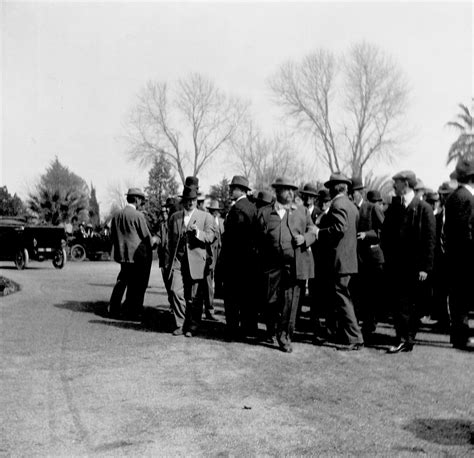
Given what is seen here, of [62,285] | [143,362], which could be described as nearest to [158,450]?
[143,362]

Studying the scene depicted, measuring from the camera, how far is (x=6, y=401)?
222 inches

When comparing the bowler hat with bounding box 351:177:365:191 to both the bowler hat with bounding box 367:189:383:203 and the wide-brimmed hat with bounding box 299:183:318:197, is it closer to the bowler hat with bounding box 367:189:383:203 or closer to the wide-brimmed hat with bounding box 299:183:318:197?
the bowler hat with bounding box 367:189:383:203

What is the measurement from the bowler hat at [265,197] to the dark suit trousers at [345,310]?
123 centimetres

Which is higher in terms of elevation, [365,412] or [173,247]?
[173,247]

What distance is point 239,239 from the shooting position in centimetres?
891

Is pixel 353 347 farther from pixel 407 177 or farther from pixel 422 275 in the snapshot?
pixel 407 177

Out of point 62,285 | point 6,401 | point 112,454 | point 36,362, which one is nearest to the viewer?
point 112,454

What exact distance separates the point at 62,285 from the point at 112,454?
12.5 m

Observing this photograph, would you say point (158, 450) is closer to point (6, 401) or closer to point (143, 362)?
point (6, 401)

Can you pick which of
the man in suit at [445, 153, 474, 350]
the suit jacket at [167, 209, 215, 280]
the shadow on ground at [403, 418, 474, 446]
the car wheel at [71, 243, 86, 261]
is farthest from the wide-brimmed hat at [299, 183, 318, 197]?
the car wheel at [71, 243, 86, 261]

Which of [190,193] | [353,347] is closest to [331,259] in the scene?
[353,347]

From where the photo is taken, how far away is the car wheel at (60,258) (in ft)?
78.4

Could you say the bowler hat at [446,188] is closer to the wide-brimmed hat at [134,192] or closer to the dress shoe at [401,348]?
the dress shoe at [401,348]

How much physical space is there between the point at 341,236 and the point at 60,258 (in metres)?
17.6
